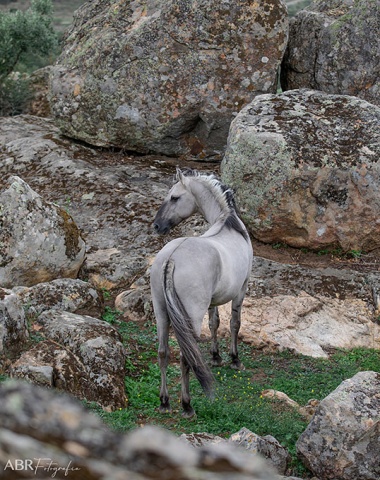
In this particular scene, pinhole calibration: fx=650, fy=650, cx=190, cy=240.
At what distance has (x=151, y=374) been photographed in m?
8.67

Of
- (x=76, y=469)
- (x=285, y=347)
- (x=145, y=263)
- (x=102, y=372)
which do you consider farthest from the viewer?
(x=145, y=263)

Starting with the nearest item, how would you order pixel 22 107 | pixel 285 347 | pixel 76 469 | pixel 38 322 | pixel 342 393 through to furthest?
pixel 76 469 → pixel 342 393 → pixel 38 322 → pixel 285 347 → pixel 22 107

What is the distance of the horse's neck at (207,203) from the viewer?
362 inches

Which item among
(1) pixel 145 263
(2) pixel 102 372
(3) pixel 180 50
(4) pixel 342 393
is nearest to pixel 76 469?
(4) pixel 342 393

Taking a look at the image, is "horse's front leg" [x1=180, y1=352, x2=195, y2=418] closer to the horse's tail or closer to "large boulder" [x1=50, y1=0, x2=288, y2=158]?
the horse's tail

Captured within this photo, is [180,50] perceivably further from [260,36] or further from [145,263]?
[145,263]

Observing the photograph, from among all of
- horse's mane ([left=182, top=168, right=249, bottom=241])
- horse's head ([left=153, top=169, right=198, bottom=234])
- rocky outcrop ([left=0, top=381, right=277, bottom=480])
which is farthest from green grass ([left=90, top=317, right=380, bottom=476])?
rocky outcrop ([left=0, top=381, right=277, bottom=480])

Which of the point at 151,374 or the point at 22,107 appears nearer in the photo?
the point at 151,374

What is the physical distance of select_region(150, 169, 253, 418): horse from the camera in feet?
23.2

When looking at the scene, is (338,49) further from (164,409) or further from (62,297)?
(164,409)

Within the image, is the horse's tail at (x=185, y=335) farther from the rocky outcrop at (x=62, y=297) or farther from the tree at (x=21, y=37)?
the tree at (x=21, y=37)

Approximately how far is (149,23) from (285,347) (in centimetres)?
809

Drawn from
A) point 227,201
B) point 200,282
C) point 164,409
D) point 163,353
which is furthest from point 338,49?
point 164,409

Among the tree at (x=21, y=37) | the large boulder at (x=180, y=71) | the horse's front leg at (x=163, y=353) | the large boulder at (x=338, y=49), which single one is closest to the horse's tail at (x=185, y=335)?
the horse's front leg at (x=163, y=353)
